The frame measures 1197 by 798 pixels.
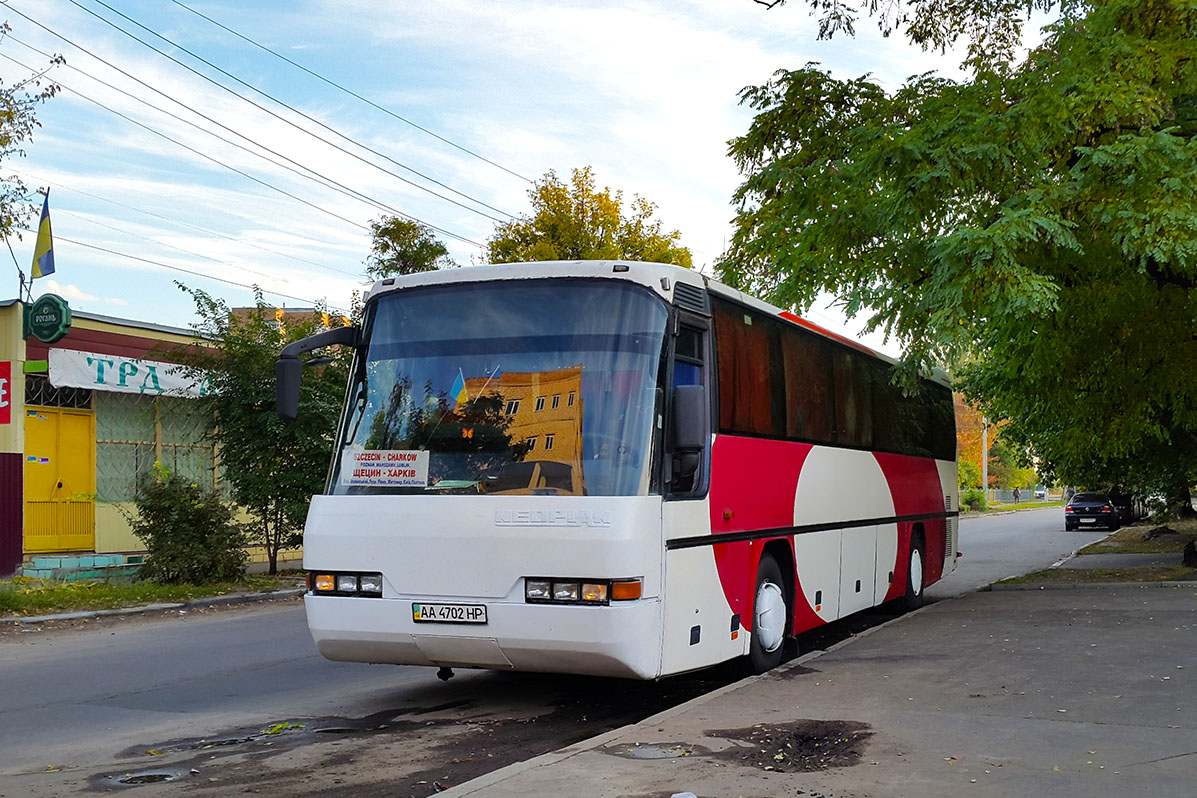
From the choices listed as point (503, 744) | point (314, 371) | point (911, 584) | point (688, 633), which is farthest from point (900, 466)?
point (314, 371)

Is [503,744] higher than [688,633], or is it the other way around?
[688,633]

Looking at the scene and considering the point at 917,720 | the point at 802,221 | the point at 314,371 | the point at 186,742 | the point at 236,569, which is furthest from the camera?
the point at 314,371

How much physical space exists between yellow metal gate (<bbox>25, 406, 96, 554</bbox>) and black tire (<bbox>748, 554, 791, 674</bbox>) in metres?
17.7

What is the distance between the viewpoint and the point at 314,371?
74.2 feet

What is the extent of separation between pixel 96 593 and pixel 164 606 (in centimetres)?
130

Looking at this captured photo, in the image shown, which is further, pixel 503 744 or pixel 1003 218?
pixel 1003 218

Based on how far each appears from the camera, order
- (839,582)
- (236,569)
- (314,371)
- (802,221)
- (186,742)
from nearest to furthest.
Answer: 1. (186,742)
2. (839,582)
3. (802,221)
4. (236,569)
5. (314,371)

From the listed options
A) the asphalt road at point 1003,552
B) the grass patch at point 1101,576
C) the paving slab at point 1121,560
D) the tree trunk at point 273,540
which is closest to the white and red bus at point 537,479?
the grass patch at point 1101,576

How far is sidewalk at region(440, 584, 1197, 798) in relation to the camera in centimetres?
606

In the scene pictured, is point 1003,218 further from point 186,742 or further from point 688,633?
point 186,742

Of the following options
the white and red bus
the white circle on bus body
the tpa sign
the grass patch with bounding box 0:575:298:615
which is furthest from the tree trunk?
the white and red bus

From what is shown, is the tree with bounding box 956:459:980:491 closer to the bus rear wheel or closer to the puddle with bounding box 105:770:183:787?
the bus rear wheel

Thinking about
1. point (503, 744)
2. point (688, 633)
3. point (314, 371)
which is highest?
point (314, 371)

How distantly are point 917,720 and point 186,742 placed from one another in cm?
483
